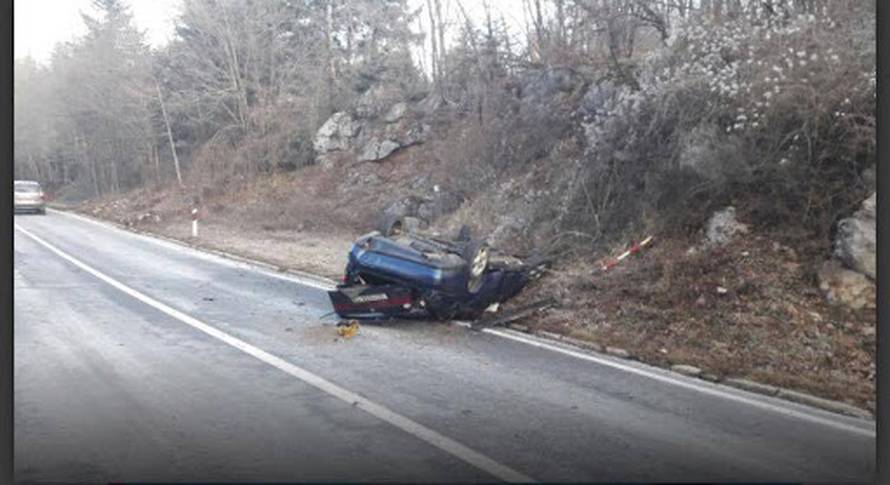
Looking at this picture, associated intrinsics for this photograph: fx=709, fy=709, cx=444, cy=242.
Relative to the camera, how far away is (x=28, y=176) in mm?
4605

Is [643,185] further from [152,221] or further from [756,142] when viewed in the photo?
[152,221]

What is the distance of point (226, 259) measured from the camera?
535 inches

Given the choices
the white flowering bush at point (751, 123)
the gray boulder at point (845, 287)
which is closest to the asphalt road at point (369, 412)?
the gray boulder at point (845, 287)

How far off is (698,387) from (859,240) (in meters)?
2.63

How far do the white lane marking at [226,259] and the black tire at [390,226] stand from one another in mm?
2359

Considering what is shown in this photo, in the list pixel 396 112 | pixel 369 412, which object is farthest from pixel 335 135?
pixel 369 412

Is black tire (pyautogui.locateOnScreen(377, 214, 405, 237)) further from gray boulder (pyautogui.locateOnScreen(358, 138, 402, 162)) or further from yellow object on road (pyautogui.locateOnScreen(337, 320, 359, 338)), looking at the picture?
gray boulder (pyautogui.locateOnScreen(358, 138, 402, 162))

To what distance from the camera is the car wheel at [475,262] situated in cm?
739

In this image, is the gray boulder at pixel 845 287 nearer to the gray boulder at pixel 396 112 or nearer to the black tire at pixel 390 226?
A: the black tire at pixel 390 226

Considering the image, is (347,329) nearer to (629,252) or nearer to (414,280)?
(414,280)

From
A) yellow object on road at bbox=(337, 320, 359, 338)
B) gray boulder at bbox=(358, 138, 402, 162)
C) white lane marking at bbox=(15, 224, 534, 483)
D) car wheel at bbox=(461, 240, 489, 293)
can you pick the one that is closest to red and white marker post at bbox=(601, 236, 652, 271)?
car wheel at bbox=(461, 240, 489, 293)

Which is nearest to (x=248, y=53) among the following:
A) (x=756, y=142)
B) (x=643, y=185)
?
(x=643, y=185)

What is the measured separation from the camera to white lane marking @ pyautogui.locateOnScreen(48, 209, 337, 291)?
35.1 feet

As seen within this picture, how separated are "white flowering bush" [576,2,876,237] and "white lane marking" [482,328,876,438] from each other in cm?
294
